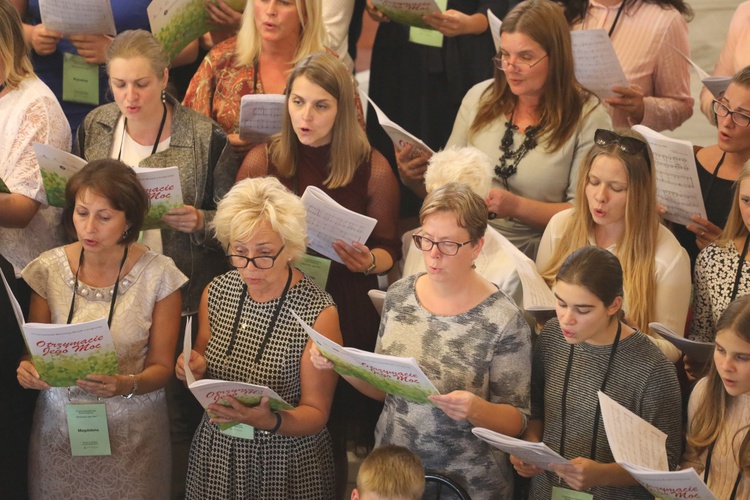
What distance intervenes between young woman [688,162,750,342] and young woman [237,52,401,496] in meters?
1.10

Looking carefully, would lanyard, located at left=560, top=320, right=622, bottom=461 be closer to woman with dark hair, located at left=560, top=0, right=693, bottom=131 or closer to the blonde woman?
woman with dark hair, located at left=560, top=0, right=693, bottom=131

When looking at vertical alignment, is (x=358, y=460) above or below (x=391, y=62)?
below

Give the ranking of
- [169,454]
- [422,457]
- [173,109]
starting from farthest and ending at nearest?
[173,109]
[169,454]
[422,457]

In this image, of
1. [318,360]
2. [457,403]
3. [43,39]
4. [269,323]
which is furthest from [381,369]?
[43,39]

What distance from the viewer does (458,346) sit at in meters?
3.18

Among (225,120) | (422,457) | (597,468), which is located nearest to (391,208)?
(225,120)

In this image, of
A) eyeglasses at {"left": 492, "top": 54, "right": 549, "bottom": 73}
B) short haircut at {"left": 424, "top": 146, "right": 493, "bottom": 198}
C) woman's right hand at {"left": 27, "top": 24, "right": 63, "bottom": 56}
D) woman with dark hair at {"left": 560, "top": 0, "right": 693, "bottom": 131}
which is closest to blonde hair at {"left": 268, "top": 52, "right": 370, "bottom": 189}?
short haircut at {"left": 424, "top": 146, "right": 493, "bottom": 198}

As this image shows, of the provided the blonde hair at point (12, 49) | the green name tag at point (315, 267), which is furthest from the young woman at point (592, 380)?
the blonde hair at point (12, 49)

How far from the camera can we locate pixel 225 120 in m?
4.36

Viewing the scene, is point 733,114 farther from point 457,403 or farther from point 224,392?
point 224,392

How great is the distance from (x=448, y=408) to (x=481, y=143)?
1492mm

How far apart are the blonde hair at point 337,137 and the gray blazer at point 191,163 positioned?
0.22 metres

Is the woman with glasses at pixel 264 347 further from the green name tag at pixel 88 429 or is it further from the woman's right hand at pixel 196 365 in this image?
the green name tag at pixel 88 429

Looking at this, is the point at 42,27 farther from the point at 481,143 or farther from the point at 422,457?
the point at 422,457
